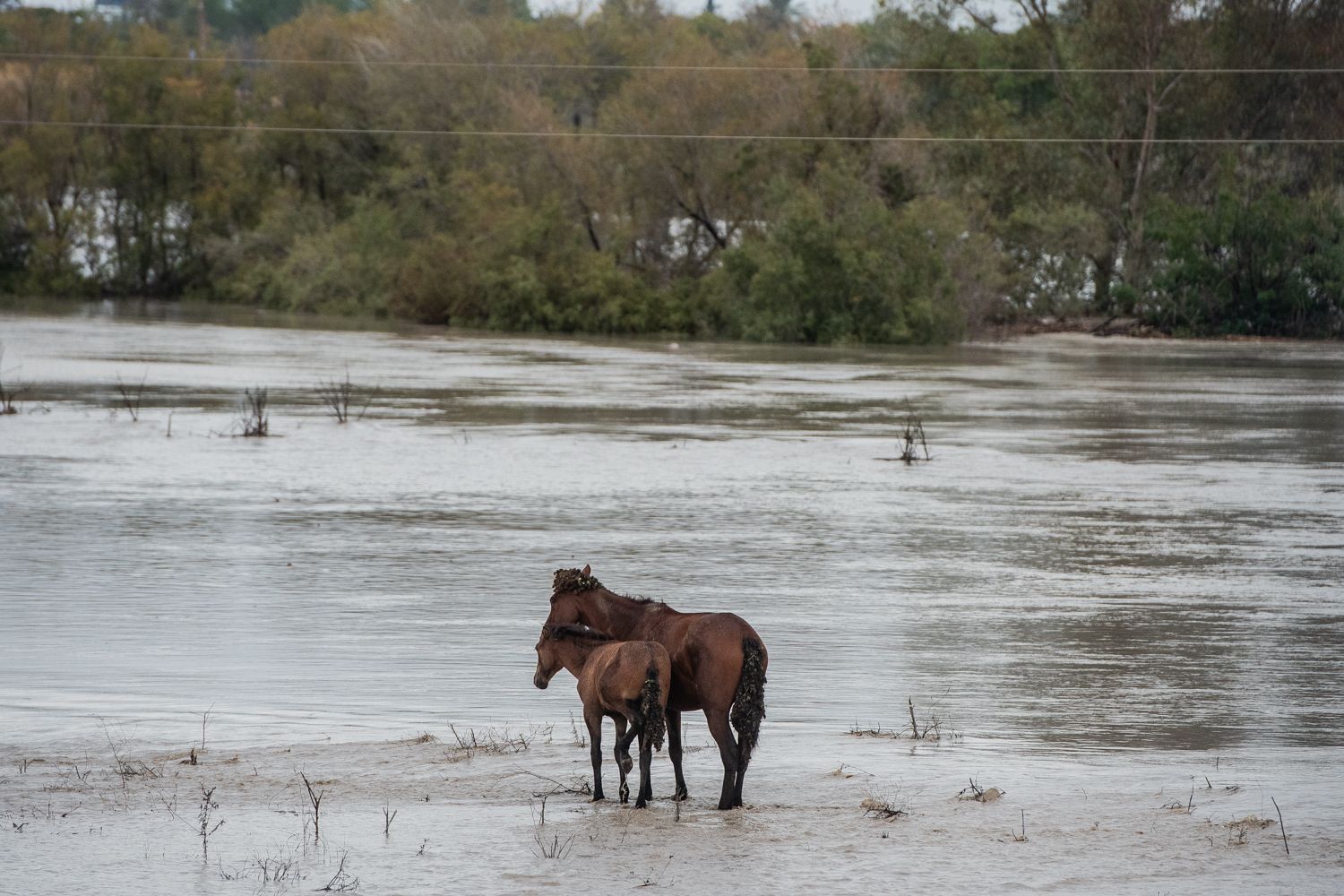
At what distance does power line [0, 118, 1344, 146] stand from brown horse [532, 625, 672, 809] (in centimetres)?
5094

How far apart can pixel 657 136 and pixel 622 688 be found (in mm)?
52954

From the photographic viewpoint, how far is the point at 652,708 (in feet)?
22.6

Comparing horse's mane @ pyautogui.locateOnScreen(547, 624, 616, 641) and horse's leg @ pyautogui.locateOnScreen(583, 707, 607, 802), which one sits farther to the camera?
horse's mane @ pyautogui.locateOnScreen(547, 624, 616, 641)

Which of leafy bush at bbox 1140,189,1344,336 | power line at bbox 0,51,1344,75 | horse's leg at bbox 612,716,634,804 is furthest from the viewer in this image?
power line at bbox 0,51,1344,75

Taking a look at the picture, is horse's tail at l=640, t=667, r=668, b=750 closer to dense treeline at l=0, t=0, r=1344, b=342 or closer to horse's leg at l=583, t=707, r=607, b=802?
horse's leg at l=583, t=707, r=607, b=802

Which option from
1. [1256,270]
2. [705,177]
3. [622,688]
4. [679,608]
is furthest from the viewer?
[705,177]

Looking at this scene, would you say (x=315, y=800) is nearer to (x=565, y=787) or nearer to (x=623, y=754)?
(x=565, y=787)

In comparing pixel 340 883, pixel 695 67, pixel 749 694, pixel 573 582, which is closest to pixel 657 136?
pixel 695 67

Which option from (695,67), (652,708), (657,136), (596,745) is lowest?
(596,745)

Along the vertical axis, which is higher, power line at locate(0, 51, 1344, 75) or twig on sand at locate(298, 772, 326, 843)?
power line at locate(0, 51, 1344, 75)

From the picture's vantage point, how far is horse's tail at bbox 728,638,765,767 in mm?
7004

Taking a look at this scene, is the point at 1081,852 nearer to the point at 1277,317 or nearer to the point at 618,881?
the point at 618,881

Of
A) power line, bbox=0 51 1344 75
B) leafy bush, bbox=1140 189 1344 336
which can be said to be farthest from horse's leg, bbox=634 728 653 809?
power line, bbox=0 51 1344 75

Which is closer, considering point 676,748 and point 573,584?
point 676,748
